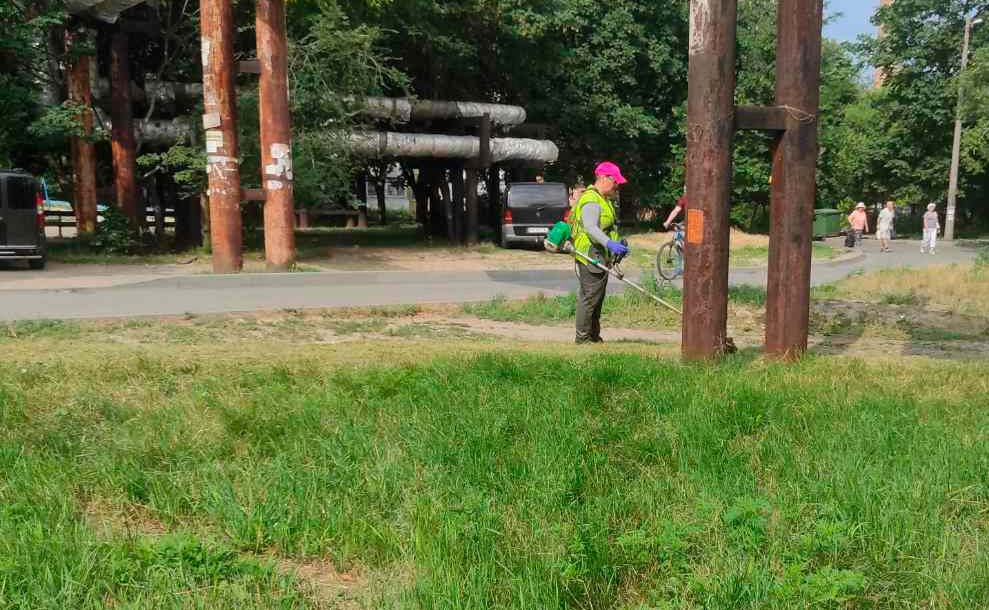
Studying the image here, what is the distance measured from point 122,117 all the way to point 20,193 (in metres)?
4.55

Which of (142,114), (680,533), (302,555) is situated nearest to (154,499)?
(302,555)

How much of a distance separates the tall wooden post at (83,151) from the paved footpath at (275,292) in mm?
7804

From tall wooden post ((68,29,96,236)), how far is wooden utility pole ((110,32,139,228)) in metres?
0.50

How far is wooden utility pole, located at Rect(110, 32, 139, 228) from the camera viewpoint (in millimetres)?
19422

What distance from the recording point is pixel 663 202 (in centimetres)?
3503

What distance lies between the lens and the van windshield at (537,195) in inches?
981

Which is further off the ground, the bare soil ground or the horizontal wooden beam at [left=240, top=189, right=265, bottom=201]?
the horizontal wooden beam at [left=240, top=189, right=265, bottom=201]

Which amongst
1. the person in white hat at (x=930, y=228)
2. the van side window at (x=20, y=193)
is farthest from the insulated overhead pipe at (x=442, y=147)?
the person in white hat at (x=930, y=228)

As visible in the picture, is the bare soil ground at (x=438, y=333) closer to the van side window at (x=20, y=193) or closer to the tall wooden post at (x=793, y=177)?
the tall wooden post at (x=793, y=177)

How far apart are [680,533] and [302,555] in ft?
4.30

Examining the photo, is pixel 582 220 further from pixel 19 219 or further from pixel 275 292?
pixel 19 219

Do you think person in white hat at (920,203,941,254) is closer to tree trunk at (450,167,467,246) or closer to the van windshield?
the van windshield

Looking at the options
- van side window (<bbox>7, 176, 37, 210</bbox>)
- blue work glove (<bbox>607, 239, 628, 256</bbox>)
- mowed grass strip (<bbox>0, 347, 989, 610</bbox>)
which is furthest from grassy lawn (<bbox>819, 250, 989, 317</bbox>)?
van side window (<bbox>7, 176, 37, 210</bbox>)

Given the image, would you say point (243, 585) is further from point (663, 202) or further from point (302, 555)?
point (663, 202)
